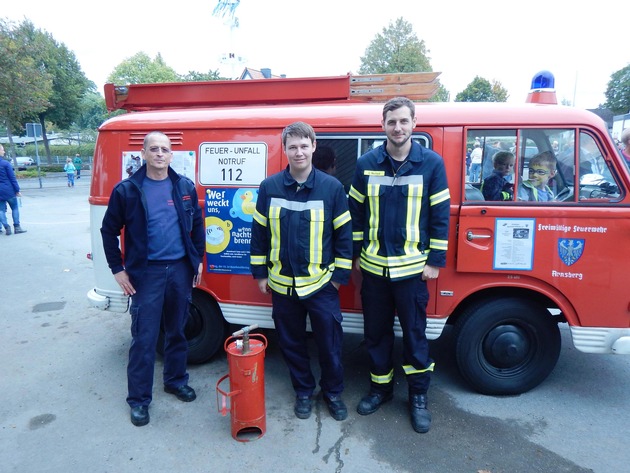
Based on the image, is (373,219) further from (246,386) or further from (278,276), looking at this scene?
(246,386)

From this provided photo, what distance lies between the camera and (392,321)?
3.40 m

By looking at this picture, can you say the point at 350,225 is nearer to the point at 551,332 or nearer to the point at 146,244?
the point at 146,244

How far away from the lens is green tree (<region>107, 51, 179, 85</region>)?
189ft

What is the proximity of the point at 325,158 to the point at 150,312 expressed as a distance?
1.79m

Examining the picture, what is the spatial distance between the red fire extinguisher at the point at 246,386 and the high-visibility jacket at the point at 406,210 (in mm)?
1021

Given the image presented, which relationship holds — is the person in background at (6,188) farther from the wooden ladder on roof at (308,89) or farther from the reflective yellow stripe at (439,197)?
the reflective yellow stripe at (439,197)

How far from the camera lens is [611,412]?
11.5 feet

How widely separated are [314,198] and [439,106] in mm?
1261

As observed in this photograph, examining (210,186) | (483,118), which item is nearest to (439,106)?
(483,118)

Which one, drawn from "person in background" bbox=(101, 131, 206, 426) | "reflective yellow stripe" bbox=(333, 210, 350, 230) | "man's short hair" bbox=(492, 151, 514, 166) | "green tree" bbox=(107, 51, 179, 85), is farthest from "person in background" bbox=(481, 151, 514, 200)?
"green tree" bbox=(107, 51, 179, 85)

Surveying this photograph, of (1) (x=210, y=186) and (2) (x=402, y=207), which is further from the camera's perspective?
(1) (x=210, y=186)

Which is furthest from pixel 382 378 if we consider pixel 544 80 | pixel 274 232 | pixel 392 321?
pixel 544 80

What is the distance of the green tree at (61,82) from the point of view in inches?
1277

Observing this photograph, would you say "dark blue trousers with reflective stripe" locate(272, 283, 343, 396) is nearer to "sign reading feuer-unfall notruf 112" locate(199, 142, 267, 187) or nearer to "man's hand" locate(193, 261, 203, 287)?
"man's hand" locate(193, 261, 203, 287)
